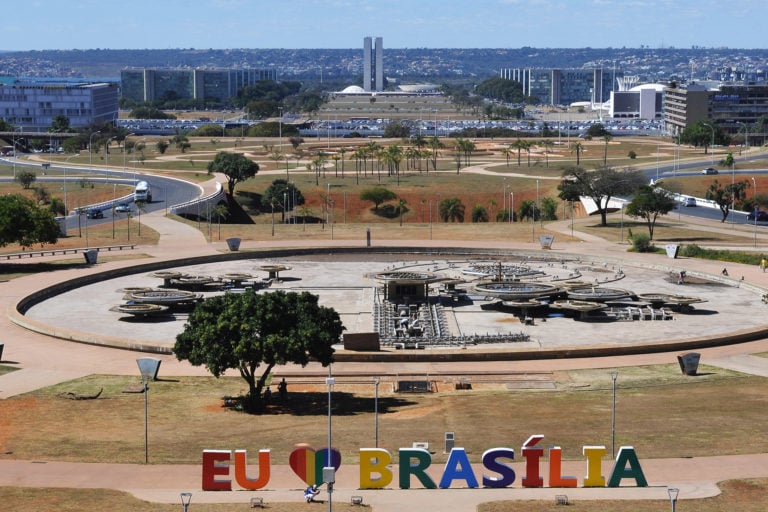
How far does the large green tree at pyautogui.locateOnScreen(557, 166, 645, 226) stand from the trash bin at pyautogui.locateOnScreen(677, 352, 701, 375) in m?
67.4

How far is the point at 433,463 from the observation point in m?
53.6

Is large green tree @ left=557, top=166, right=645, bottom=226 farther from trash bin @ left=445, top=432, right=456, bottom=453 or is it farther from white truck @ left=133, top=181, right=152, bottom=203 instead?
trash bin @ left=445, top=432, right=456, bottom=453

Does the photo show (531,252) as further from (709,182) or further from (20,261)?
(709,182)

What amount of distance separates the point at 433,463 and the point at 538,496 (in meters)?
5.97

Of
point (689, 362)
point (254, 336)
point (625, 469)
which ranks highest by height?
point (254, 336)

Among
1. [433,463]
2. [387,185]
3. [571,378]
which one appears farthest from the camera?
[387,185]

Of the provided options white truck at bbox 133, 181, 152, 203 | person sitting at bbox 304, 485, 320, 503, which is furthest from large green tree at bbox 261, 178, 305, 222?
person sitting at bbox 304, 485, 320, 503

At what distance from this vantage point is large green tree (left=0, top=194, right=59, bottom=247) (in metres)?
109

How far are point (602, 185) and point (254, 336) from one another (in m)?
82.8

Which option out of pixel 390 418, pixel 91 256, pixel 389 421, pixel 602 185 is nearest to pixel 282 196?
pixel 602 185

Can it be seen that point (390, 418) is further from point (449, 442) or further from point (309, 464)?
point (309, 464)

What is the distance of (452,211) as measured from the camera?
553 ft

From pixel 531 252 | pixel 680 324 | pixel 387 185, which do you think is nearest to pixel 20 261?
pixel 531 252

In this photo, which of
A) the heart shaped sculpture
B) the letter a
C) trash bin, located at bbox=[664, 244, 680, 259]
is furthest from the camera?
trash bin, located at bbox=[664, 244, 680, 259]
